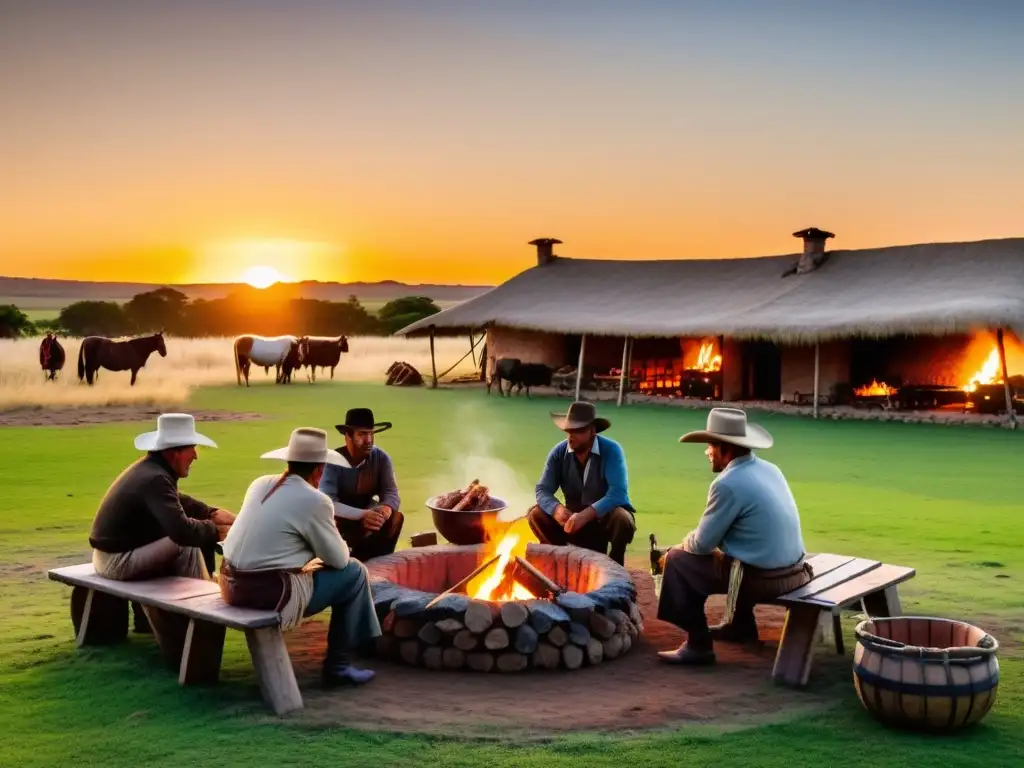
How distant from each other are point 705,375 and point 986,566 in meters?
19.3

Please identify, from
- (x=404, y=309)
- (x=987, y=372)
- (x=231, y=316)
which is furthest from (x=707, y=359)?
(x=231, y=316)

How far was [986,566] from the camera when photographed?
8.58 meters

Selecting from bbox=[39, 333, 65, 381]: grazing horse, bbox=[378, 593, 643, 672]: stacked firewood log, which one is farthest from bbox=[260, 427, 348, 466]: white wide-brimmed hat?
bbox=[39, 333, 65, 381]: grazing horse

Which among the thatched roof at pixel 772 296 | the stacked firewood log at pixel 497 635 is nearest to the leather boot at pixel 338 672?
the stacked firewood log at pixel 497 635

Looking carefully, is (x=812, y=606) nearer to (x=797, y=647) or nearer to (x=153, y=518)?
(x=797, y=647)

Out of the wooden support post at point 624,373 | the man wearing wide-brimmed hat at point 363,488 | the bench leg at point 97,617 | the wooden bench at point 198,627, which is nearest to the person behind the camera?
the wooden bench at point 198,627

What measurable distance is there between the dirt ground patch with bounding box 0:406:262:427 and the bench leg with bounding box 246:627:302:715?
54.3 feet

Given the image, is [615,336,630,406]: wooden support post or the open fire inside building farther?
[615,336,630,406]: wooden support post

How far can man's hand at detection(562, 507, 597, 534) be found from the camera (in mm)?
→ 7277

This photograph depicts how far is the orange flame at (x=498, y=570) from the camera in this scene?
22.4ft

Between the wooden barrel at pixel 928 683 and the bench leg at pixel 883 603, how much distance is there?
129 cm

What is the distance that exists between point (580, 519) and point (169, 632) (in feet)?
8.91

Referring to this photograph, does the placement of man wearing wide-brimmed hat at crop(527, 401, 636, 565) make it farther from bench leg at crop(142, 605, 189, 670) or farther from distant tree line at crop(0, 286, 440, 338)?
distant tree line at crop(0, 286, 440, 338)

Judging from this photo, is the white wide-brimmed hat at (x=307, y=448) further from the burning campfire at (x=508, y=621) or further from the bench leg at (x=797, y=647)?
the bench leg at (x=797, y=647)
